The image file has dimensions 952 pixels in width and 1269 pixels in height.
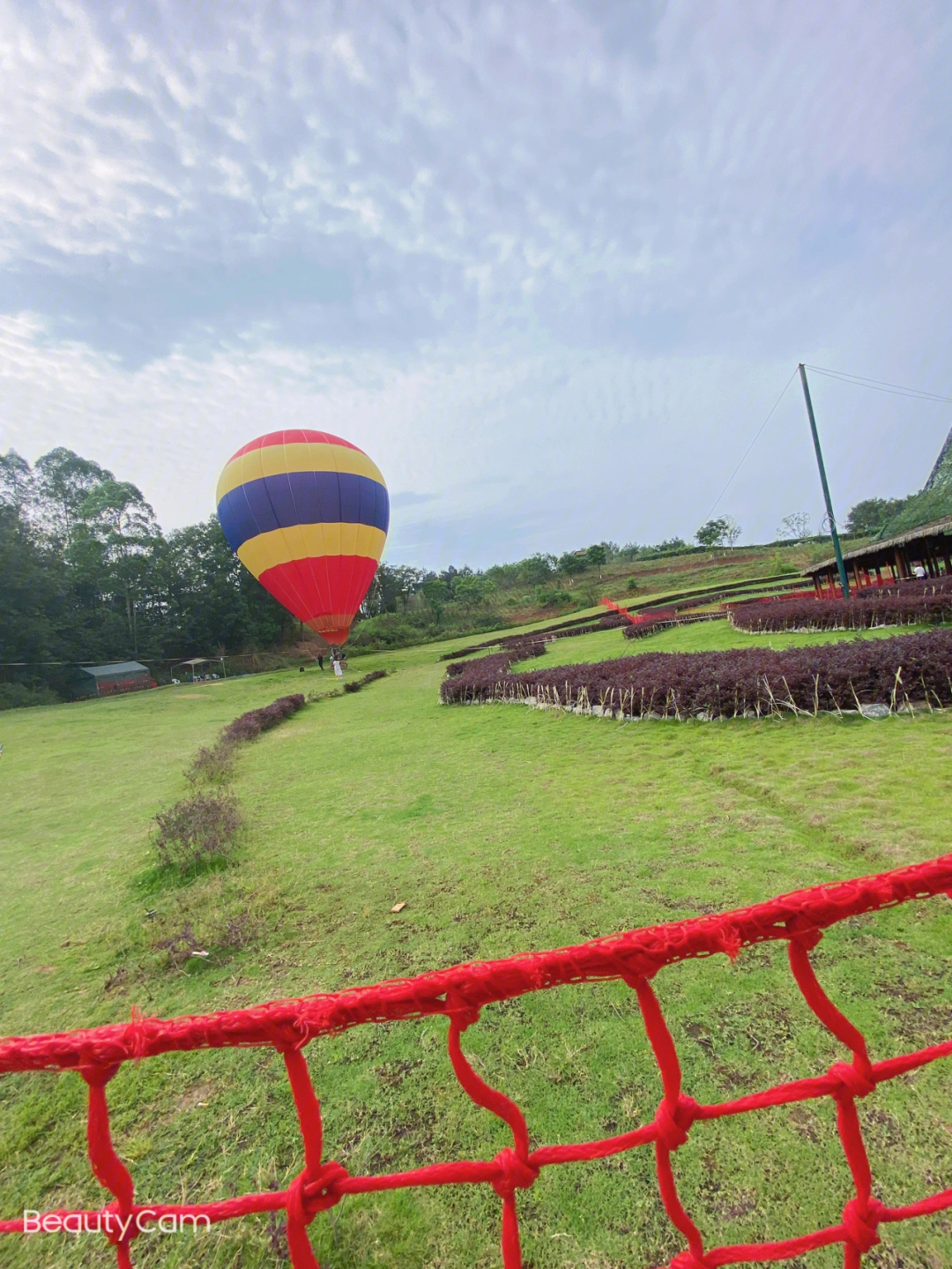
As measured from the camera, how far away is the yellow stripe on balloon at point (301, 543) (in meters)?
16.6

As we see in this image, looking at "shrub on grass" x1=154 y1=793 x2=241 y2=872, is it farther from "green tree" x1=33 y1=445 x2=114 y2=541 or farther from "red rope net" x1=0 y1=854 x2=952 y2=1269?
"green tree" x1=33 y1=445 x2=114 y2=541

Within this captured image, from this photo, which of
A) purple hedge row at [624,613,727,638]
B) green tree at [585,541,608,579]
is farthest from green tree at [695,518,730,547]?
purple hedge row at [624,613,727,638]

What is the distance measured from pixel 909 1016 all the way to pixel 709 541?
7875 cm

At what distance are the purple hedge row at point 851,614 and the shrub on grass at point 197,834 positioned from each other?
12719mm

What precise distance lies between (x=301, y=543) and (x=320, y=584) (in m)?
1.58

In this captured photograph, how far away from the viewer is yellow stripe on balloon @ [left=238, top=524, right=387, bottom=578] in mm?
16562

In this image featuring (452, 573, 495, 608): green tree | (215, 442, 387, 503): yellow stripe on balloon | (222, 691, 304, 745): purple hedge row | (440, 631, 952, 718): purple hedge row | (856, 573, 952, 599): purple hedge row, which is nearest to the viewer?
(440, 631, 952, 718): purple hedge row

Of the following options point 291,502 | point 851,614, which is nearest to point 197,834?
point 291,502

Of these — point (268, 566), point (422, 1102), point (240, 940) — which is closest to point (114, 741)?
point (268, 566)

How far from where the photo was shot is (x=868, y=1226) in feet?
4.06

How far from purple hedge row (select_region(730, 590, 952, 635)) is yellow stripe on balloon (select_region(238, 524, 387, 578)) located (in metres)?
12.4

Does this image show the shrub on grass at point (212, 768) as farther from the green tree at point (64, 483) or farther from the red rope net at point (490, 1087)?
the green tree at point (64, 483)

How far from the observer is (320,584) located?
1762 centimetres

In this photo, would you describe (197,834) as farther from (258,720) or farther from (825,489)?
(825,489)
